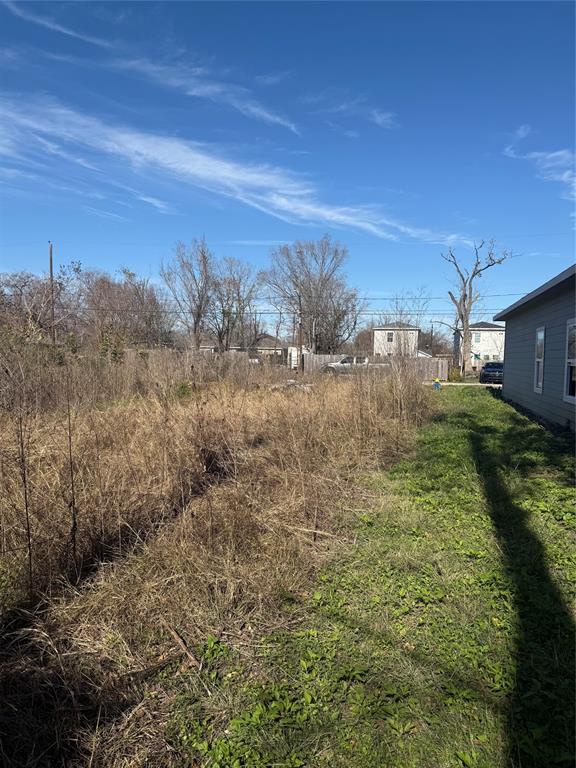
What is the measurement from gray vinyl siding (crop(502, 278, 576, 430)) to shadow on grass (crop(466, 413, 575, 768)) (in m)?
5.05

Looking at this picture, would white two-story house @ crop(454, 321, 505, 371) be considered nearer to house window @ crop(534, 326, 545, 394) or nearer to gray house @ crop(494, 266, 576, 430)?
gray house @ crop(494, 266, 576, 430)

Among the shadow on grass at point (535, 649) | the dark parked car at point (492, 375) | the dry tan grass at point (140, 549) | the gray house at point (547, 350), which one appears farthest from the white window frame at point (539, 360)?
the dark parked car at point (492, 375)

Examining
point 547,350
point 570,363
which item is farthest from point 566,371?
point 547,350

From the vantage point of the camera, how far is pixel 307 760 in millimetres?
1920

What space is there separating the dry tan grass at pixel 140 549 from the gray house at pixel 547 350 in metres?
4.45

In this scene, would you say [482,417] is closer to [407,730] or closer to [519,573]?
[519,573]

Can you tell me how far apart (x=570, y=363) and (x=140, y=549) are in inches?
326

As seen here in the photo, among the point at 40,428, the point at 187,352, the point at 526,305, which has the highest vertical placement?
the point at 526,305

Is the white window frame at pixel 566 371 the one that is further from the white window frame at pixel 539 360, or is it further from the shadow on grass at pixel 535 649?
the shadow on grass at pixel 535 649

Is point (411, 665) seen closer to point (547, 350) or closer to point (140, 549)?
point (140, 549)

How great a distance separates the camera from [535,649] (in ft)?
8.27

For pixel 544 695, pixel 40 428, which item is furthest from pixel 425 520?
pixel 40 428

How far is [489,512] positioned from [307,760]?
10.7 ft

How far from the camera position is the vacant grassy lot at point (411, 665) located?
6.43 feet
